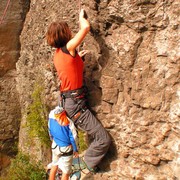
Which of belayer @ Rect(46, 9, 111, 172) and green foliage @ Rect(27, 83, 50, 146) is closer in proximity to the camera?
belayer @ Rect(46, 9, 111, 172)

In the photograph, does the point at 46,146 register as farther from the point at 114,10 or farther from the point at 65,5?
the point at 114,10

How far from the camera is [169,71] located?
3.48 metres

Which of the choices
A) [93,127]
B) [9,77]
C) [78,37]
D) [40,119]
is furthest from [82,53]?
[9,77]

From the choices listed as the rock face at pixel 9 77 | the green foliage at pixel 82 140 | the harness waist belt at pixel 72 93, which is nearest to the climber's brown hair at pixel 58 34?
the harness waist belt at pixel 72 93

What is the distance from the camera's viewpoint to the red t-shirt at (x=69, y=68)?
379 centimetres

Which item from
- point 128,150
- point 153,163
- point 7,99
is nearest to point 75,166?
point 128,150

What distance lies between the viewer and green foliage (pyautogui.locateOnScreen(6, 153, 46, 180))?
6.57 meters

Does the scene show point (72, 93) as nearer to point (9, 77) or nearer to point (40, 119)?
point (40, 119)

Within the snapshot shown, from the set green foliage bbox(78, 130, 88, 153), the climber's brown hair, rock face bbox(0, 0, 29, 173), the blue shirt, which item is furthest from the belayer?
rock face bbox(0, 0, 29, 173)

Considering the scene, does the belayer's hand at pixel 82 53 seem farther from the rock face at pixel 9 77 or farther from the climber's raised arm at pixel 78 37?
the rock face at pixel 9 77

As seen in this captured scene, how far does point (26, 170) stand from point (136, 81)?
413 cm

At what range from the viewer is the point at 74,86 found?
3969mm

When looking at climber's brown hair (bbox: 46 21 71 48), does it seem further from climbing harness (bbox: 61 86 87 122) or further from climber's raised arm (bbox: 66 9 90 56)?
climbing harness (bbox: 61 86 87 122)

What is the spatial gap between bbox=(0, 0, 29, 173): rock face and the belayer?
4507mm
